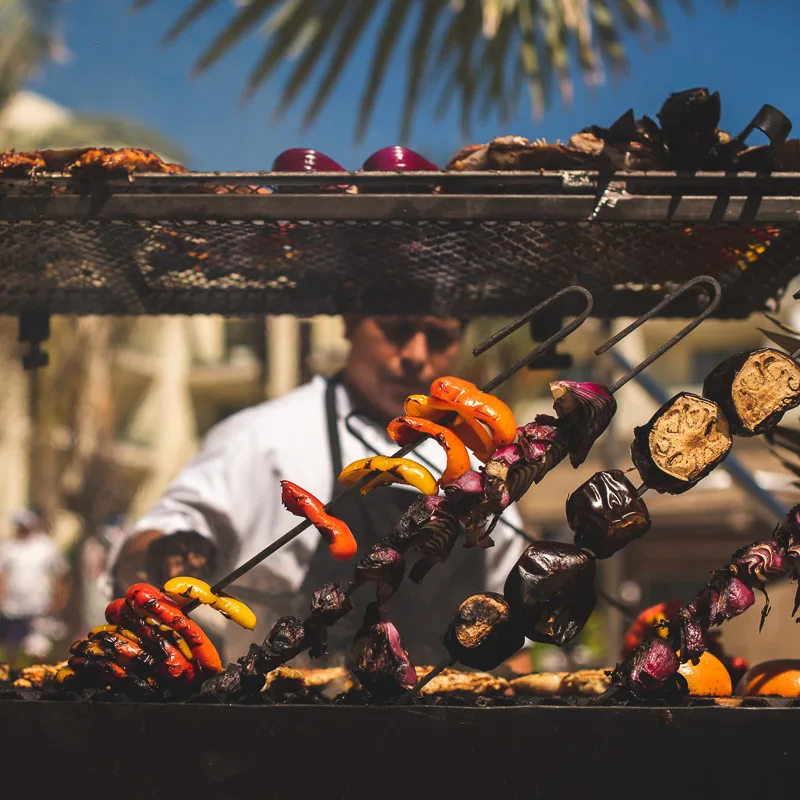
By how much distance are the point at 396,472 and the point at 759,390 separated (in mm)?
760

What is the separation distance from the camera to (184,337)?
89.6 ft

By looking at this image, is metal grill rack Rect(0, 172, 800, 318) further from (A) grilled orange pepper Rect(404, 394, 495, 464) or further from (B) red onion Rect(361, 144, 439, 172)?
(A) grilled orange pepper Rect(404, 394, 495, 464)

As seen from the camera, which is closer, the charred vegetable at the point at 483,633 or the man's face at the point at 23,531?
the charred vegetable at the point at 483,633

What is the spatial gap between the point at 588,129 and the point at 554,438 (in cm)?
80

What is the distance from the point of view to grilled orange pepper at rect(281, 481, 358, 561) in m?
1.80

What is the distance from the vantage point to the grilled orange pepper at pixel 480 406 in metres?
1.79

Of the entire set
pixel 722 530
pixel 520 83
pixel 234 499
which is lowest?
pixel 722 530

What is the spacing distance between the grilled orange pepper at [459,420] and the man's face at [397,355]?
6.70 feet

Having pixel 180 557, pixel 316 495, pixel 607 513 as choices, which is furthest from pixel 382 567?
pixel 316 495

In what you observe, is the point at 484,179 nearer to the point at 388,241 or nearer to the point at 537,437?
the point at 388,241

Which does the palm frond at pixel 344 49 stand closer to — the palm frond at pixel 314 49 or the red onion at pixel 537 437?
the palm frond at pixel 314 49

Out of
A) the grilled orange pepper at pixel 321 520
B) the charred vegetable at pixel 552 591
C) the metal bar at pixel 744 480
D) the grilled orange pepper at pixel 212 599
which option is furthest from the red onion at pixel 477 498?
the metal bar at pixel 744 480

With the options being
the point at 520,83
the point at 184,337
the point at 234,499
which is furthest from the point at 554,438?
the point at 184,337

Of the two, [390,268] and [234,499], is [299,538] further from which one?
[390,268]
